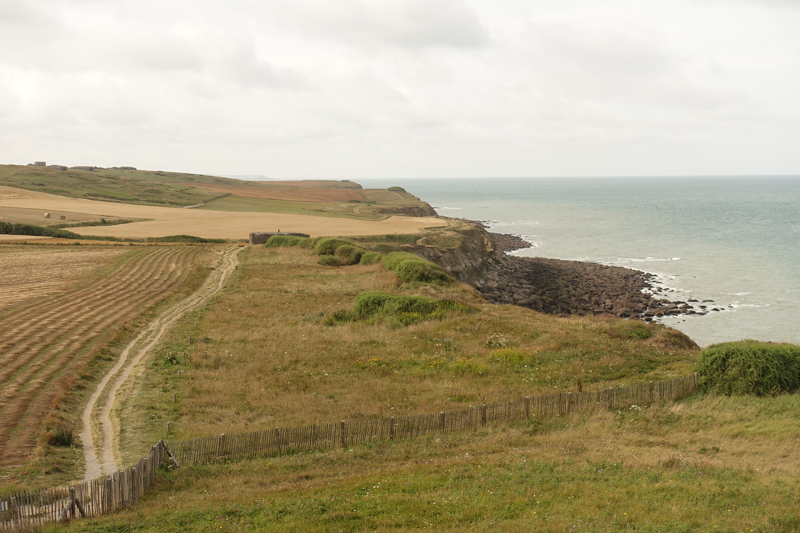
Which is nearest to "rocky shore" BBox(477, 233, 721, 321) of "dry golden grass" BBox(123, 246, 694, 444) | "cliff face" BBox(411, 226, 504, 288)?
"cliff face" BBox(411, 226, 504, 288)

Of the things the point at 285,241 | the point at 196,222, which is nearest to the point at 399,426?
the point at 285,241

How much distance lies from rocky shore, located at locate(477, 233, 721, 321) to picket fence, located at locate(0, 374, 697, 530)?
36404mm

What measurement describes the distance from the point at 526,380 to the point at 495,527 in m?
Result: 12.3

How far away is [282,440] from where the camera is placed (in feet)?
53.9

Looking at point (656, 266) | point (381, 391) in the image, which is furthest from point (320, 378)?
point (656, 266)

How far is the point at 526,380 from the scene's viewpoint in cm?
2328

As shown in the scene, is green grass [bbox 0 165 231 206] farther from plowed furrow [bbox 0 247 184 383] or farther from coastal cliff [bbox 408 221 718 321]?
plowed furrow [bbox 0 247 184 383]

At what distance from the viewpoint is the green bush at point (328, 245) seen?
6288cm

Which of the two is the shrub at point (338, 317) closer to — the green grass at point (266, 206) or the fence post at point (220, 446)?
the fence post at point (220, 446)

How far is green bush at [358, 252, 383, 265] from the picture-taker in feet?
187

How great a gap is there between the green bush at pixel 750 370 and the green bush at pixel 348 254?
137 feet

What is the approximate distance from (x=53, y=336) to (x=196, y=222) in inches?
2833

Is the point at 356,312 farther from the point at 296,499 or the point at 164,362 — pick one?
the point at 296,499

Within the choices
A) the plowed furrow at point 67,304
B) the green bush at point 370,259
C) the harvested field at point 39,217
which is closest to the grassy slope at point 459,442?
the plowed furrow at point 67,304
